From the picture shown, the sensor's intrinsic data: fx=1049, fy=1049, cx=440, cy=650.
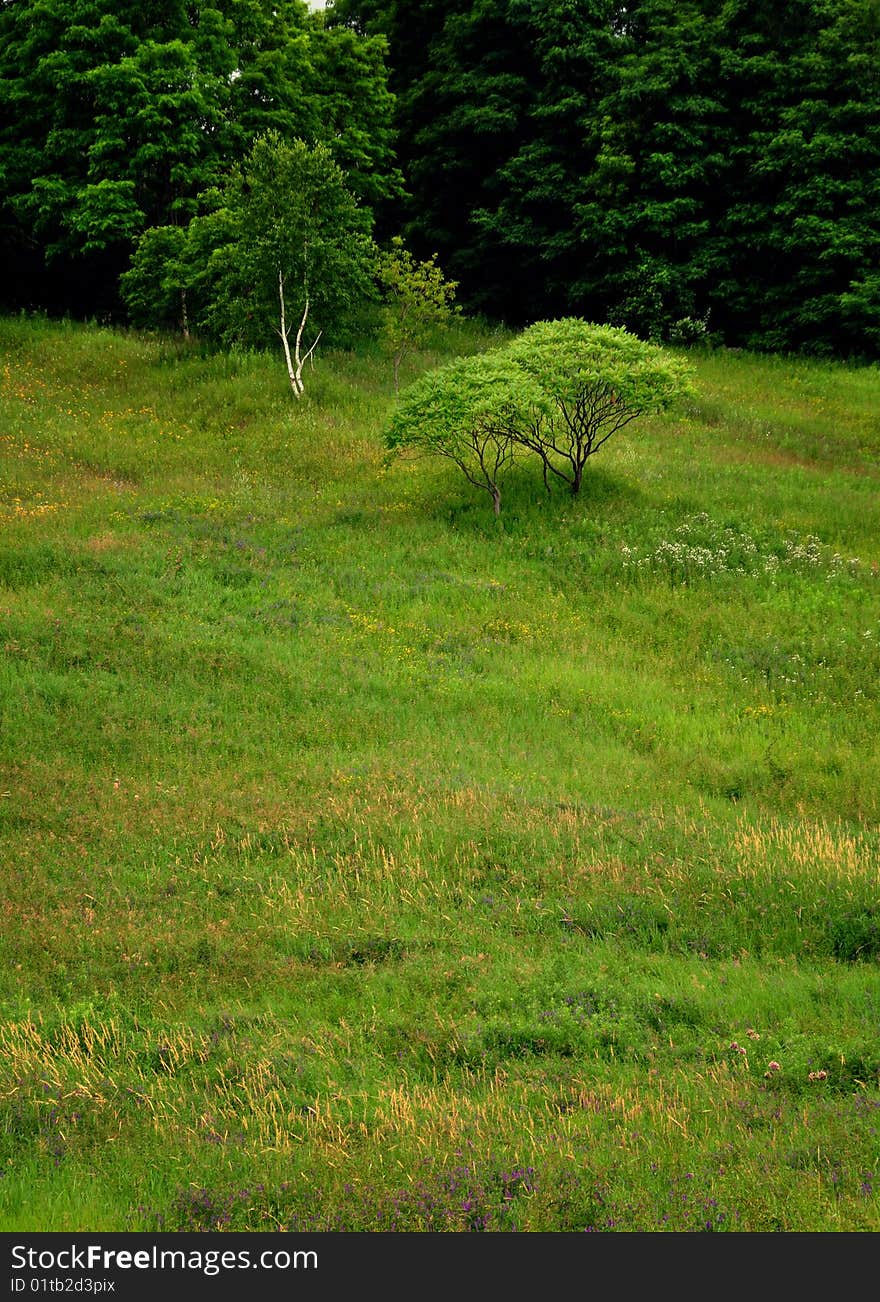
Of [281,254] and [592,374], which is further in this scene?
[281,254]

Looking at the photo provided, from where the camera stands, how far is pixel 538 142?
47.7 m

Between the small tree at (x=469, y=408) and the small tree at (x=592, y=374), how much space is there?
1.52 ft

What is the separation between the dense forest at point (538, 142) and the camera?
40.1m

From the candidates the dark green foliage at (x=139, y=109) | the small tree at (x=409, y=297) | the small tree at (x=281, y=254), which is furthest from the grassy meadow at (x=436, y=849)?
the dark green foliage at (x=139, y=109)

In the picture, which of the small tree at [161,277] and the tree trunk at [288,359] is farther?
the small tree at [161,277]

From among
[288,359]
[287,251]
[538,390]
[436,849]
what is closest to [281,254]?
[287,251]

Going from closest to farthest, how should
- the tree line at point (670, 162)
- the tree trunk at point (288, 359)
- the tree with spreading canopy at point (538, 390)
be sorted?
1. the tree with spreading canopy at point (538, 390)
2. the tree trunk at point (288, 359)
3. the tree line at point (670, 162)

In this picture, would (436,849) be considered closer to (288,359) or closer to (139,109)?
(288,359)

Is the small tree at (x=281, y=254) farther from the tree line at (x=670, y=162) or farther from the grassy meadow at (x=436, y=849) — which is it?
the tree line at (x=670, y=162)

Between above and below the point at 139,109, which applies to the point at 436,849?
below

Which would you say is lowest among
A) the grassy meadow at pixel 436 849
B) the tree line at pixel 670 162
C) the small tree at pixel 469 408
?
the grassy meadow at pixel 436 849

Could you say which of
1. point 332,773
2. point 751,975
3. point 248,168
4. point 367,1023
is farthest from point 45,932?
point 248,168

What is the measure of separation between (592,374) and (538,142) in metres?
27.9

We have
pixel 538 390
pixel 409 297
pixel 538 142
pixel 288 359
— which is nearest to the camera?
pixel 538 390
